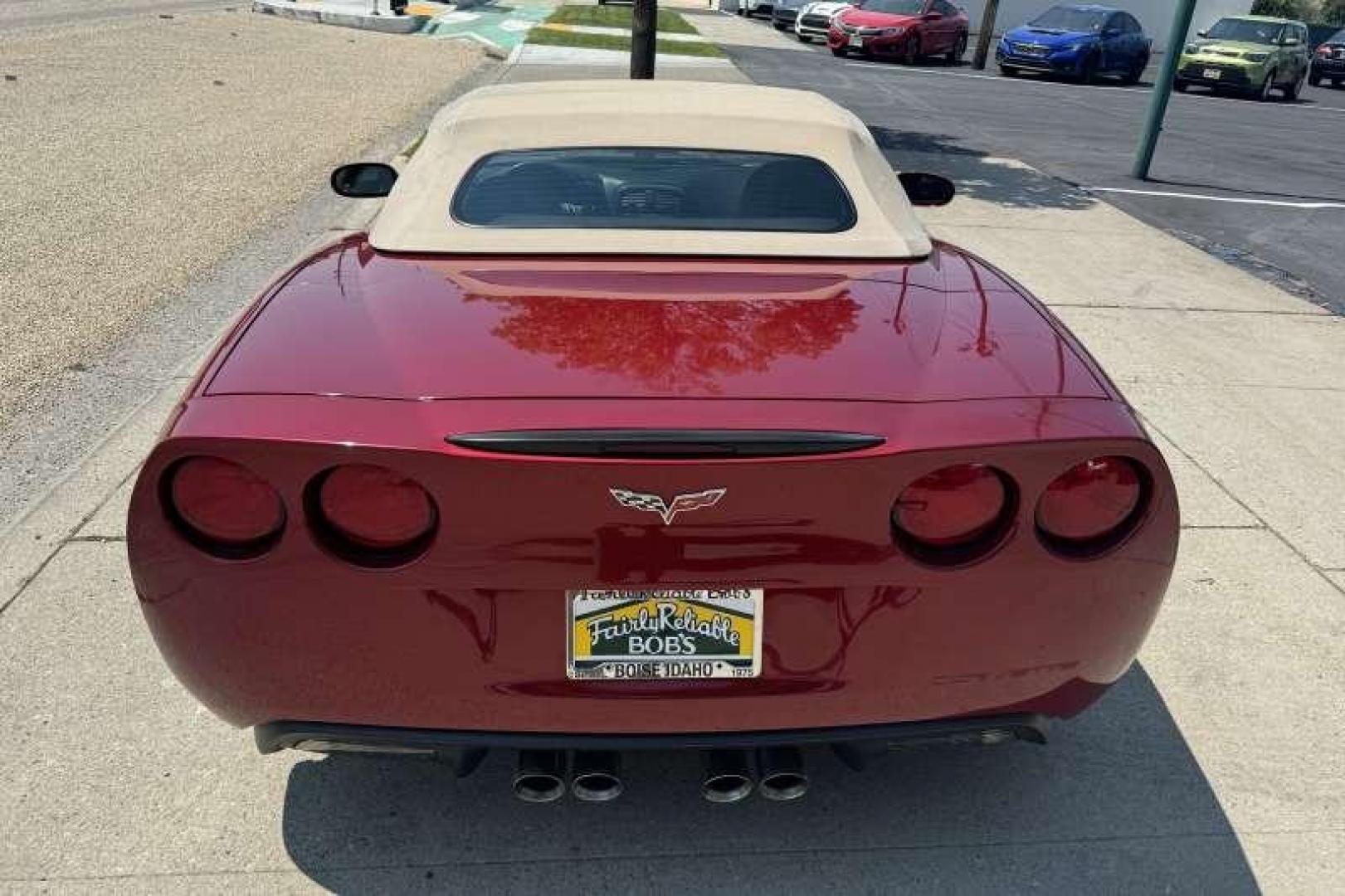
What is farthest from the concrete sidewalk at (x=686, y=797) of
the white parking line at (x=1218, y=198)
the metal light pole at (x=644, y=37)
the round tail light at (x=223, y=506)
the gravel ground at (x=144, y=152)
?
the white parking line at (x=1218, y=198)

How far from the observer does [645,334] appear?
225cm

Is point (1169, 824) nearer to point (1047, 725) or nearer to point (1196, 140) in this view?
point (1047, 725)

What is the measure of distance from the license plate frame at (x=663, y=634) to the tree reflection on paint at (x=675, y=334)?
1.25ft

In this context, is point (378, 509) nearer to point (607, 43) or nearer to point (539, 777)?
point (539, 777)

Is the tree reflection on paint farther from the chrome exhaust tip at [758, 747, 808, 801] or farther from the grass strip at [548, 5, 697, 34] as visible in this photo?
the grass strip at [548, 5, 697, 34]

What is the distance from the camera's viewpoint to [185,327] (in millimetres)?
5727

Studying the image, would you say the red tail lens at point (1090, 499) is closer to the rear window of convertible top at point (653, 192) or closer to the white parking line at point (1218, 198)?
the rear window of convertible top at point (653, 192)

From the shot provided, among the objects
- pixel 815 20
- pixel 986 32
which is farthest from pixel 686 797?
pixel 815 20

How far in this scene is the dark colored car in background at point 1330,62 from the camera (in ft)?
103

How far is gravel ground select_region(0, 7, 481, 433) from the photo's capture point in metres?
6.06

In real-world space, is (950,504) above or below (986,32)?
above

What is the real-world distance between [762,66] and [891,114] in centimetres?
639

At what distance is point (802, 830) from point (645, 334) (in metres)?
1.20

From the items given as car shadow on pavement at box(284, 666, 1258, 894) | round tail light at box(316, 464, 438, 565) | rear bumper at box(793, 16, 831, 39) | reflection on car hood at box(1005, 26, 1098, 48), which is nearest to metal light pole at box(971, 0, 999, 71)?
reflection on car hood at box(1005, 26, 1098, 48)
